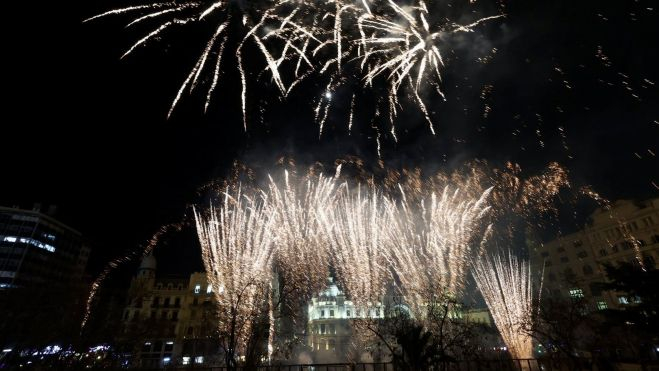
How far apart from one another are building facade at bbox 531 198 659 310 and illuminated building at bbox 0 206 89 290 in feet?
295

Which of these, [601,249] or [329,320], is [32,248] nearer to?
[329,320]

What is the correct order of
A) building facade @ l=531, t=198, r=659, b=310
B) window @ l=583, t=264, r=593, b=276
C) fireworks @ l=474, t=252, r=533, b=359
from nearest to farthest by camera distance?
fireworks @ l=474, t=252, r=533, b=359 < building facade @ l=531, t=198, r=659, b=310 < window @ l=583, t=264, r=593, b=276

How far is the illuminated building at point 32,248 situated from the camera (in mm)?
72062

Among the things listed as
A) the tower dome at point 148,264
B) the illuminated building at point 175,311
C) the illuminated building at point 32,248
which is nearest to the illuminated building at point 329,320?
the illuminated building at point 175,311

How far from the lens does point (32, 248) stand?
250 feet

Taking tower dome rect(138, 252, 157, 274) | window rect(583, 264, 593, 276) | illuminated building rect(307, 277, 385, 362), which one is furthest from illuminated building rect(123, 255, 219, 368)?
window rect(583, 264, 593, 276)

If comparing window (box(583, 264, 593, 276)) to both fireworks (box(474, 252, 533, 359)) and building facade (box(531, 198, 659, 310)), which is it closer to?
building facade (box(531, 198, 659, 310))

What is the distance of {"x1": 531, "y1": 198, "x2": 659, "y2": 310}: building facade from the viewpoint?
45.5 m

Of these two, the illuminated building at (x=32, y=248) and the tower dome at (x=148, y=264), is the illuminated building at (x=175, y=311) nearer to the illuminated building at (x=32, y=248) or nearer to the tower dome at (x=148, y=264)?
the tower dome at (x=148, y=264)

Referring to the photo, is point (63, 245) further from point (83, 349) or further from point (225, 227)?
point (225, 227)

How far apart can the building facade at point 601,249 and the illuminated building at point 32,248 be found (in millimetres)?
89960

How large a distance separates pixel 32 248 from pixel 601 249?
10845 cm

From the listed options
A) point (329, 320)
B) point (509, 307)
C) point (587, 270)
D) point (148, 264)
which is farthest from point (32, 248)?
point (587, 270)

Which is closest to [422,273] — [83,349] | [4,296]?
[83,349]
